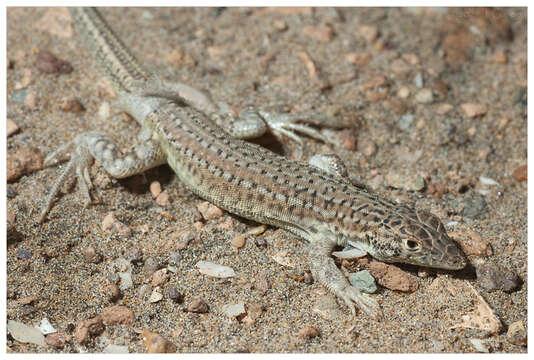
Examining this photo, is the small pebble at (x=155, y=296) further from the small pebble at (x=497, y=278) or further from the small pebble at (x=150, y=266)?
the small pebble at (x=497, y=278)

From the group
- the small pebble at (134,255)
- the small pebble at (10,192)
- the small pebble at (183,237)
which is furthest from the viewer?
the small pebble at (10,192)

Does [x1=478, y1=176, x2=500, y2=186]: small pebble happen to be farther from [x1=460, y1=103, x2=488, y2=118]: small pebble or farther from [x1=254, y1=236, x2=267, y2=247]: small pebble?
[x1=254, y1=236, x2=267, y2=247]: small pebble

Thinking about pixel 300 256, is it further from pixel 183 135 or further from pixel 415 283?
→ pixel 183 135

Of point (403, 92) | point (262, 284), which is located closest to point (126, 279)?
point (262, 284)

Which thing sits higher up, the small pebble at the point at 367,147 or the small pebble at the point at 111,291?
the small pebble at the point at 367,147

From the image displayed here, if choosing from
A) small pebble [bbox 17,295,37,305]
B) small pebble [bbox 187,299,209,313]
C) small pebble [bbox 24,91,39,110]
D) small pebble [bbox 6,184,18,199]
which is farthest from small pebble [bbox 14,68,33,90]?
small pebble [bbox 187,299,209,313]

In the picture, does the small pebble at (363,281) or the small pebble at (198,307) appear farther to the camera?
the small pebble at (363,281)

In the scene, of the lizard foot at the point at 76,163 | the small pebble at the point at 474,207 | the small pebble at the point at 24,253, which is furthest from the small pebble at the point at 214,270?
the small pebble at the point at 474,207
